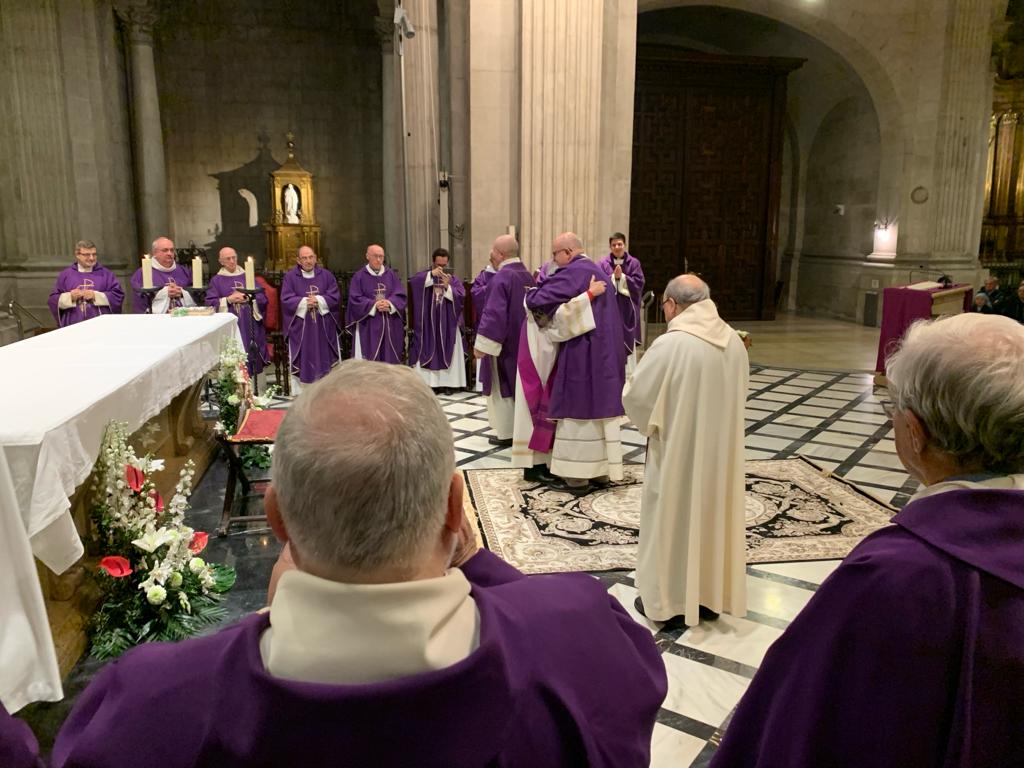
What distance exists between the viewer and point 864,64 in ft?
49.2

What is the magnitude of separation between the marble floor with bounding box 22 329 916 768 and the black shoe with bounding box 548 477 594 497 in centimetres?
64

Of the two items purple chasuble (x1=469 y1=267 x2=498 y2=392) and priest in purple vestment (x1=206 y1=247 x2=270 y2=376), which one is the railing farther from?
purple chasuble (x1=469 y1=267 x2=498 y2=392)

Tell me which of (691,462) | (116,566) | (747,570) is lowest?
(747,570)

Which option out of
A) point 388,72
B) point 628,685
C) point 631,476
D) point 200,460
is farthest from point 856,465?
point 388,72

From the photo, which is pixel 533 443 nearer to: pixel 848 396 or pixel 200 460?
pixel 200 460

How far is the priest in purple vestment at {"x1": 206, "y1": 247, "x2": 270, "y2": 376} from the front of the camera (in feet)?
30.3

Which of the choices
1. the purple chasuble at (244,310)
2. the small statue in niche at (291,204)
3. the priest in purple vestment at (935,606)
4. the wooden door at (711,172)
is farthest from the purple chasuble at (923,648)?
the wooden door at (711,172)

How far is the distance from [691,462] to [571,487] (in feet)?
7.92

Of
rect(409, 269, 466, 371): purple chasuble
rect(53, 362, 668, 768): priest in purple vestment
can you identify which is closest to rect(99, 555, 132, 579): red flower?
rect(53, 362, 668, 768): priest in purple vestment

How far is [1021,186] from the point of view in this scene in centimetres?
1714

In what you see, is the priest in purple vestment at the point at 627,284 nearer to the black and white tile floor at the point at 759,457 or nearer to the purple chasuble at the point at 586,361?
the black and white tile floor at the point at 759,457

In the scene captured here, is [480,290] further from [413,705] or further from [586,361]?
A: [413,705]

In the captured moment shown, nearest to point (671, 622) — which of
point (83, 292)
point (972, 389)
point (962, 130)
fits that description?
point (972, 389)

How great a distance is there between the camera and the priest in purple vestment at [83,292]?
8508 mm
